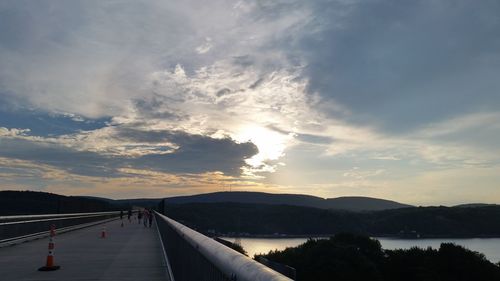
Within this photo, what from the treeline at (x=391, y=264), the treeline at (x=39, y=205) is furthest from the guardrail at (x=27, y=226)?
the treeline at (x=391, y=264)

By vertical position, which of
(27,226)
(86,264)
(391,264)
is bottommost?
(391,264)

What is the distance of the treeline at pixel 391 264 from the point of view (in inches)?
3007

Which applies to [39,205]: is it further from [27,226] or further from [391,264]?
[391,264]

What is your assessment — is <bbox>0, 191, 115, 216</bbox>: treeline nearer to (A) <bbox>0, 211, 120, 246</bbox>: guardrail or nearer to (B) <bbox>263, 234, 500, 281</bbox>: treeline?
(A) <bbox>0, 211, 120, 246</bbox>: guardrail

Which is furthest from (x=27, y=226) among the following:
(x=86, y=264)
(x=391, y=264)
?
(x=391, y=264)

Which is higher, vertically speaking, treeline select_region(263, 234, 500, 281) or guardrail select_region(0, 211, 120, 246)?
guardrail select_region(0, 211, 120, 246)

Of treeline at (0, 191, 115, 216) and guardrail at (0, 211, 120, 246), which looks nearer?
guardrail at (0, 211, 120, 246)

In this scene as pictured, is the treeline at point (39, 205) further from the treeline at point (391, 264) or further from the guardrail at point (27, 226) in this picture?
the treeline at point (391, 264)

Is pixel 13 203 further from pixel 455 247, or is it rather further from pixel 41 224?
pixel 455 247

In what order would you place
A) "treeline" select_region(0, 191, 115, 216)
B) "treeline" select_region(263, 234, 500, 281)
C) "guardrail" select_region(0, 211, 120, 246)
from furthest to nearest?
1. "treeline" select_region(263, 234, 500, 281)
2. "treeline" select_region(0, 191, 115, 216)
3. "guardrail" select_region(0, 211, 120, 246)

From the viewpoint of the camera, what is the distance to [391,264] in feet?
284

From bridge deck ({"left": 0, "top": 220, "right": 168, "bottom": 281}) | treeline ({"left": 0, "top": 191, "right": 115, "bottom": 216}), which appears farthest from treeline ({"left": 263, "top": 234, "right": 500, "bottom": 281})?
bridge deck ({"left": 0, "top": 220, "right": 168, "bottom": 281})

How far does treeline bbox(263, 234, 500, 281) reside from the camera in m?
76.4

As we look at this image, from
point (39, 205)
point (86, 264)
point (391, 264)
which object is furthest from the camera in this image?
point (391, 264)
